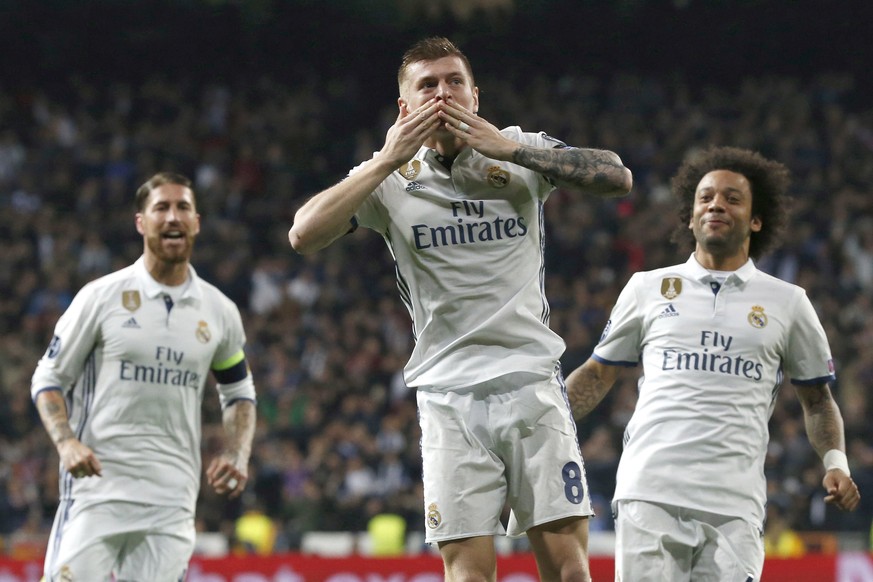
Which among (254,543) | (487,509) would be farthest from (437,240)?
(254,543)

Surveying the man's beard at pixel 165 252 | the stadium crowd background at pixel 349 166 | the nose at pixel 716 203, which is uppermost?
the stadium crowd background at pixel 349 166

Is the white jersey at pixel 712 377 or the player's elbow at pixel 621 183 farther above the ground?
the player's elbow at pixel 621 183

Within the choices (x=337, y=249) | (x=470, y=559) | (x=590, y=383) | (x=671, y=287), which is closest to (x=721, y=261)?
(x=671, y=287)

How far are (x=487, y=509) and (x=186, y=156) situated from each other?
656 inches

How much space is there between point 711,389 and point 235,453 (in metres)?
2.51

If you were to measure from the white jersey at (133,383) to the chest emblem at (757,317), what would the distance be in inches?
113

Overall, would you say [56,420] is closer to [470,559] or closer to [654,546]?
[470,559]

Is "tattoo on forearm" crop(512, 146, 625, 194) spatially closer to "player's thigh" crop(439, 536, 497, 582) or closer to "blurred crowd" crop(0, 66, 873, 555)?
"player's thigh" crop(439, 536, 497, 582)

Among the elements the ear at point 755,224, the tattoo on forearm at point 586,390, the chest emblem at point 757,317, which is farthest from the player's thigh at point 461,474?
the ear at point 755,224

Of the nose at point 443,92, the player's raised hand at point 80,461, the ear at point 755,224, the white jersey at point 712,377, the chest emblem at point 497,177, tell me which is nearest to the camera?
the nose at point 443,92

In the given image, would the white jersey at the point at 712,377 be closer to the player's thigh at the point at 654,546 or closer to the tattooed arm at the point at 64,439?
the player's thigh at the point at 654,546

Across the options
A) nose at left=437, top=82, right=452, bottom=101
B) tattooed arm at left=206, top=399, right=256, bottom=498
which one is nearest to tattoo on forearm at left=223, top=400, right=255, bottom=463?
tattooed arm at left=206, top=399, right=256, bottom=498

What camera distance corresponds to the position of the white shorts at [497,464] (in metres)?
4.50

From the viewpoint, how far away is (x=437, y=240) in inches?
185
